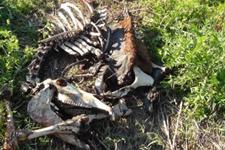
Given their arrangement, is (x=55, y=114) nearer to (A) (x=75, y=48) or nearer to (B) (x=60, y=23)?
(A) (x=75, y=48)

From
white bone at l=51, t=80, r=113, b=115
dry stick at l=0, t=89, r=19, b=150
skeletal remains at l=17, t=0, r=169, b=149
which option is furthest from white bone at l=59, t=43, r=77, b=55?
dry stick at l=0, t=89, r=19, b=150

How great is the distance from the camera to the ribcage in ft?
12.9

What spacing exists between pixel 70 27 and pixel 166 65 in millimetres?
786

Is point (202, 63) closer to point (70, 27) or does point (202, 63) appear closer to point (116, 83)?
point (116, 83)

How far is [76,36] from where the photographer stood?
13.1 ft

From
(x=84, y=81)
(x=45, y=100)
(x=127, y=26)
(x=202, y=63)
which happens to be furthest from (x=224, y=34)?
(x=45, y=100)

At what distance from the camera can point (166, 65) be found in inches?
157

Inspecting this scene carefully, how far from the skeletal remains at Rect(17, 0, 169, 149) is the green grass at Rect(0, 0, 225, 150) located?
0.39 ft

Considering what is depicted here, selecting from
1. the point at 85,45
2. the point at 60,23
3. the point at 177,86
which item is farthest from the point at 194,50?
the point at 60,23

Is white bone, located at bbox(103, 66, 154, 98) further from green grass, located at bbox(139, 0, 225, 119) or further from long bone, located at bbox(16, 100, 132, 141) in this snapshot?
long bone, located at bbox(16, 100, 132, 141)

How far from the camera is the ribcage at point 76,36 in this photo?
3.93 metres

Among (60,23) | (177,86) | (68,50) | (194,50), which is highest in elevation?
(60,23)

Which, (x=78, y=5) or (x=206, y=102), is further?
(x=78, y=5)

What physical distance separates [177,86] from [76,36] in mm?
850
